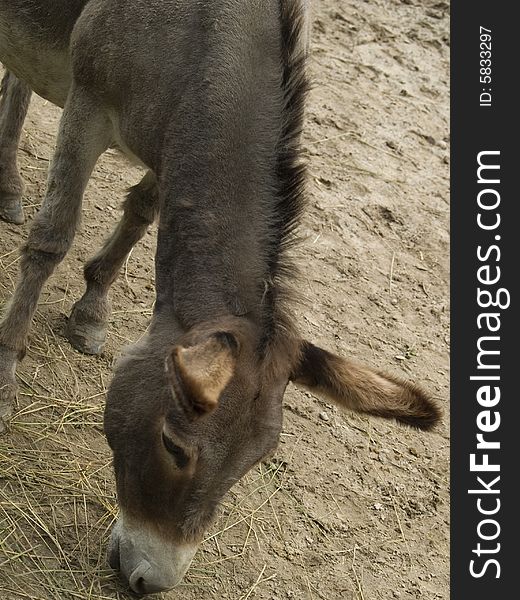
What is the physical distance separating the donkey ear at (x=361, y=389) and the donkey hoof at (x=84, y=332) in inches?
82.5

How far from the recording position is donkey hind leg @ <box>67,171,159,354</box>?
5.69 meters

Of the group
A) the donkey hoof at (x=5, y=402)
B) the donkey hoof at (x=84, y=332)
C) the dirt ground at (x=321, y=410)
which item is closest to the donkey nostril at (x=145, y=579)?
the dirt ground at (x=321, y=410)

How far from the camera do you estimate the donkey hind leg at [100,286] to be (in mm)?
5688

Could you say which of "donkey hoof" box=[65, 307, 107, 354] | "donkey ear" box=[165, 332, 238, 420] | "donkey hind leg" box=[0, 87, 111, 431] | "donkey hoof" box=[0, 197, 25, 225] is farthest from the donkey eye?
"donkey hoof" box=[0, 197, 25, 225]

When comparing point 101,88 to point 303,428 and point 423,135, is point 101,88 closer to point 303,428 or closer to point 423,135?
point 303,428

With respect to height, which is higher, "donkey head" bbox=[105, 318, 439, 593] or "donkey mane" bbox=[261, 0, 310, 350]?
"donkey mane" bbox=[261, 0, 310, 350]

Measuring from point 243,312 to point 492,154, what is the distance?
168 inches

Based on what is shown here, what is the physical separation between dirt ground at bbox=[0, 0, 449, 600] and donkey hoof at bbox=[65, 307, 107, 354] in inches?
2.6

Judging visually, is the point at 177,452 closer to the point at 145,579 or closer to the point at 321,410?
the point at 145,579

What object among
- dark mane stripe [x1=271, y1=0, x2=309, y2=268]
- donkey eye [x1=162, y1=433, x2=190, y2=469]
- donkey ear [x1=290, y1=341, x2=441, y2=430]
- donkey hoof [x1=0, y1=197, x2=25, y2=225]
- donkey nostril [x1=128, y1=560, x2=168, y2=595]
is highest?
donkey hoof [x1=0, y1=197, x2=25, y2=225]

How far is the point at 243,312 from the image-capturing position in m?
3.83

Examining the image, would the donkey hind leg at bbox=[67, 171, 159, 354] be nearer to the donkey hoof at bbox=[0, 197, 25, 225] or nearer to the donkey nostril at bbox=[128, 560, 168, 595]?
the donkey hoof at bbox=[0, 197, 25, 225]

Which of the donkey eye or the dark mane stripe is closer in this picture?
the donkey eye

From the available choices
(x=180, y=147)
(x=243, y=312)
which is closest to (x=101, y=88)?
(x=180, y=147)
